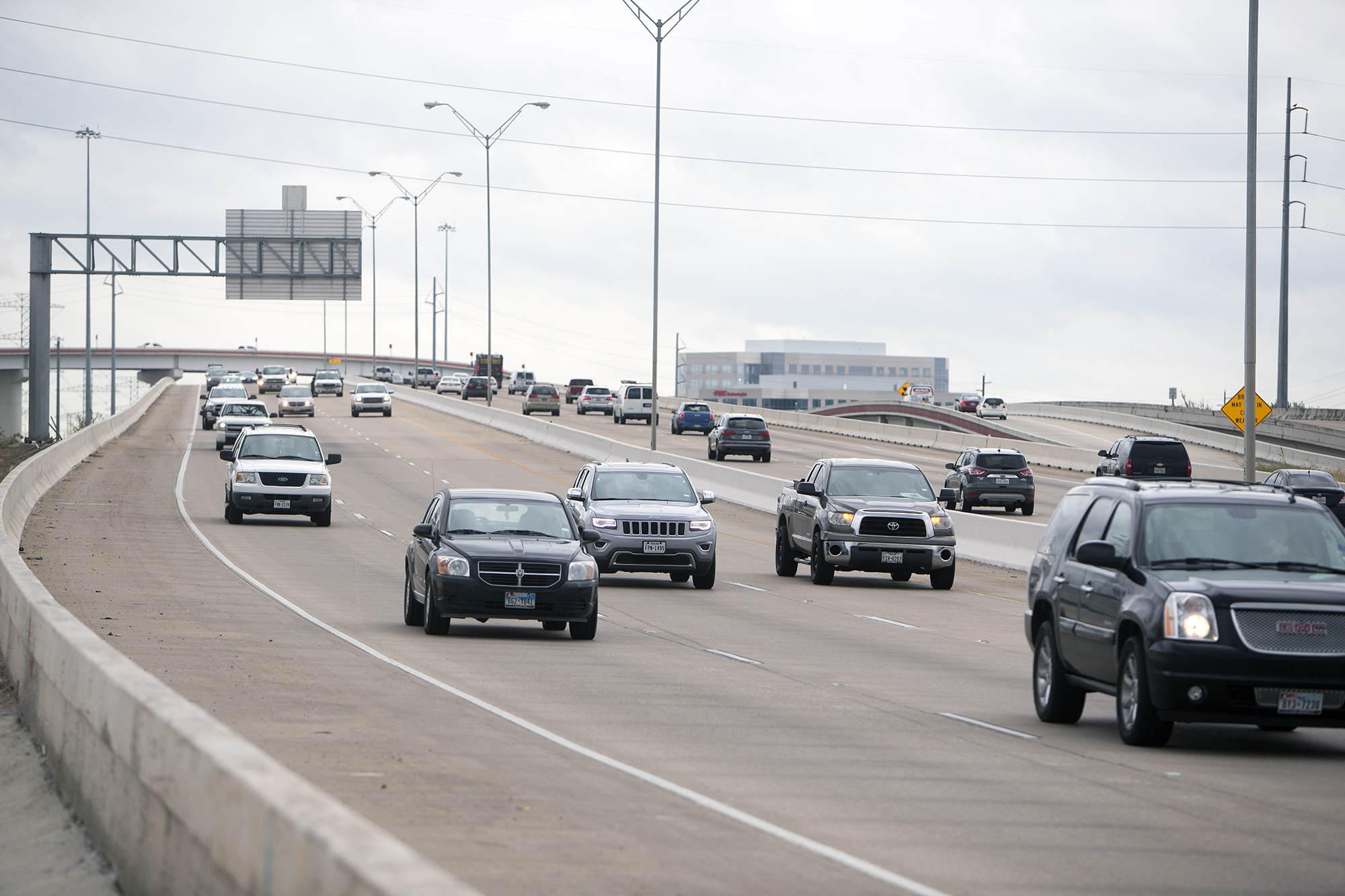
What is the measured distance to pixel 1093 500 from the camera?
12680mm

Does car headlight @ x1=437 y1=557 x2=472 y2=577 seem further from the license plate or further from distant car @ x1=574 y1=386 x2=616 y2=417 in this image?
distant car @ x1=574 y1=386 x2=616 y2=417

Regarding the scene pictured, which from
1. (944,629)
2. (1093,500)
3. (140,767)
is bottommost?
(944,629)

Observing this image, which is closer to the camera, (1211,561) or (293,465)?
(1211,561)

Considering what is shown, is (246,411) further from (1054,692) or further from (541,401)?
(1054,692)

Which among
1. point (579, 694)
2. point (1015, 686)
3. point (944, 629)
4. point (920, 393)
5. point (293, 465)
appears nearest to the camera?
point (579, 694)

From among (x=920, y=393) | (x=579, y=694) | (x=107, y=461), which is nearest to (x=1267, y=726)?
(x=579, y=694)

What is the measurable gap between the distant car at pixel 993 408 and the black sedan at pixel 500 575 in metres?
89.9

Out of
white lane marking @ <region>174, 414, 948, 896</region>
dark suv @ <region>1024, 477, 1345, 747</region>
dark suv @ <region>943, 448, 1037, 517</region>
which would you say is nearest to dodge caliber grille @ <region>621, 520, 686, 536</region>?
white lane marking @ <region>174, 414, 948, 896</region>

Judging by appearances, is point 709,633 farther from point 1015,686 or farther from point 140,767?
point 140,767

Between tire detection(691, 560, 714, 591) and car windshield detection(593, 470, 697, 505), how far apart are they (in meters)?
1.15

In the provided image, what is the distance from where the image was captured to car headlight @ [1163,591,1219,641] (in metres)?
10.6

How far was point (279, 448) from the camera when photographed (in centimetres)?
3566

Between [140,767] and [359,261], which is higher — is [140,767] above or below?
below

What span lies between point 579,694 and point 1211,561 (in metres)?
5.03
